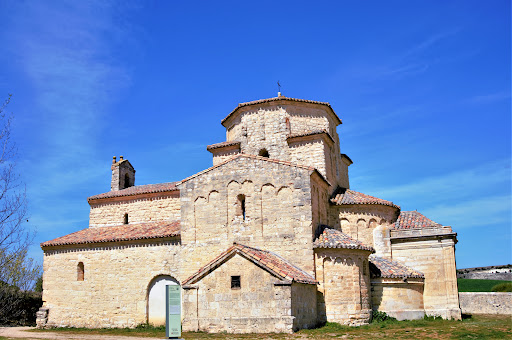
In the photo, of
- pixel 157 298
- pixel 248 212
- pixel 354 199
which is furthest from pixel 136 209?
pixel 354 199

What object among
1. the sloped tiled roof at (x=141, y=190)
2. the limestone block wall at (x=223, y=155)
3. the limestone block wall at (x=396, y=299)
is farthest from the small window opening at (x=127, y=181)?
the limestone block wall at (x=396, y=299)

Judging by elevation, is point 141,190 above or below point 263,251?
above

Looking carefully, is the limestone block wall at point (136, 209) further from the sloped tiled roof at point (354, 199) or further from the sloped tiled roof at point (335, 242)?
the sloped tiled roof at point (335, 242)

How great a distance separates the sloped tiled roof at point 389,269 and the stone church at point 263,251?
0.07m

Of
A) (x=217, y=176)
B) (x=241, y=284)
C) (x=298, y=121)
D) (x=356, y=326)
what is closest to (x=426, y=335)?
(x=356, y=326)

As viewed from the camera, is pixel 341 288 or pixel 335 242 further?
pixel 335 242

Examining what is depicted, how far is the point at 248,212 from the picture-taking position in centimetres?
2072

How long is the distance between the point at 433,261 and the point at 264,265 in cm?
917

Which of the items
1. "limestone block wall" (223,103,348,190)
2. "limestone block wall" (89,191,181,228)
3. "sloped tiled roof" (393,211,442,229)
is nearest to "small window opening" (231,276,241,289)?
"limestone block wall" (223,103,348,190)

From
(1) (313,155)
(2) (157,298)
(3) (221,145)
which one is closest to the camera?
(2) (157,298)

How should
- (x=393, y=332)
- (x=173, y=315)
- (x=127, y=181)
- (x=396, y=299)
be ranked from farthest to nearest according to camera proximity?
(x=127, y=181)
(x=396, y=299)
(x=393, y=332)
(x=173, y=315)

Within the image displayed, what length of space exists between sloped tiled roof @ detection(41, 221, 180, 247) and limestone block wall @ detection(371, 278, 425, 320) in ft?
30.9

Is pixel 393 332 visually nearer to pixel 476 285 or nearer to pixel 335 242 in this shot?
pixel 335 242

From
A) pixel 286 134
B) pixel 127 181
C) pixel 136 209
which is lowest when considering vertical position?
pixel 136 209
